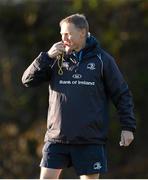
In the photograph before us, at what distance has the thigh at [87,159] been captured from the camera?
5.41 metres

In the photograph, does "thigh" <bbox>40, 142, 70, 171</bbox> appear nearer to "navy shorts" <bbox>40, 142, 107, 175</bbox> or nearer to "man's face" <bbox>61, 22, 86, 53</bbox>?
"navy shorts" <bbox>40, 142, 107, 175</bbox>

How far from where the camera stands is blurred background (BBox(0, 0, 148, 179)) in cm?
1036

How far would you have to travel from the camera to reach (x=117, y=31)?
10.4 metres

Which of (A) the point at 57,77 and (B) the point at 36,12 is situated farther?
(B) the point at 36,12

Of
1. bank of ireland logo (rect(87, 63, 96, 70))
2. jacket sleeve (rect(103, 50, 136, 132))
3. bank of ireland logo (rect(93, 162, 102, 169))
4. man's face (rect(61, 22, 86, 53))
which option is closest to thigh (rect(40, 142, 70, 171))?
bank of ireland logo (rect(93, 162, 102, 169))

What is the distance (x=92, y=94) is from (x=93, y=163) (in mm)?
513

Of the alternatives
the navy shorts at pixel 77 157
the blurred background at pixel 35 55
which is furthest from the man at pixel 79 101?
the blurred background at pixel 35 55

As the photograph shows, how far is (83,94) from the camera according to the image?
5375 mm

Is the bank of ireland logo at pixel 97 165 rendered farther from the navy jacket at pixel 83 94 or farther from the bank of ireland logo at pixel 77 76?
the bank of ireland logo at pixel 77 76

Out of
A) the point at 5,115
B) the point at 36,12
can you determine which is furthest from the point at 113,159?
the point at 36,12

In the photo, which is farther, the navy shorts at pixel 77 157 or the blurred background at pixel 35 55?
the blurred background at pixel 35 55

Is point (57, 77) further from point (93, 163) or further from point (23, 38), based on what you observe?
point (23, 38)

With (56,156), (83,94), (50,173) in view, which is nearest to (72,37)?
(83,94)

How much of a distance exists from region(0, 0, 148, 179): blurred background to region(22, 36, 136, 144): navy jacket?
4.76 metres
